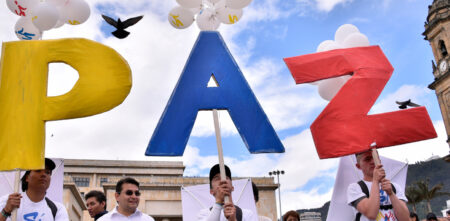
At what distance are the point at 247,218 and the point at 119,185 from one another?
155 centimetres

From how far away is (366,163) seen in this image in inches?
179

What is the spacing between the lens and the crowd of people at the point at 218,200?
148 inches

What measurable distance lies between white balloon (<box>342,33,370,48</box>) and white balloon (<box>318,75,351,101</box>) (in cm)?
44

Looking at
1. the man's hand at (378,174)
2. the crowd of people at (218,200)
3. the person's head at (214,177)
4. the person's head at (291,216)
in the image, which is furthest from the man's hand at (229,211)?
the person's head at (291,216)

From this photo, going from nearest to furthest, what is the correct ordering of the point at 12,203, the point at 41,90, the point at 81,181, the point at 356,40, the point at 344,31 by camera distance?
the point at 12,203
the point at 41,90
the point at 356,40
the point at 344,31
the point at 81,181

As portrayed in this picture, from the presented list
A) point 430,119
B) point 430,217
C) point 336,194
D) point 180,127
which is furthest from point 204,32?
point 430,217

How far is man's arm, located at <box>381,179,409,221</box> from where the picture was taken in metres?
4.05

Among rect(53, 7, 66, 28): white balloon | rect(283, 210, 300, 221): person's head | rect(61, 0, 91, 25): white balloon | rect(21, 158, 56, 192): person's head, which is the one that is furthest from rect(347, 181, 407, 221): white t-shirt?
rect(53, 7, 66, 28): white balloon

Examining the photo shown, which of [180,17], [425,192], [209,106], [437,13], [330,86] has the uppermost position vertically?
[437,13]

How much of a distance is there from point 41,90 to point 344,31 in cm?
410

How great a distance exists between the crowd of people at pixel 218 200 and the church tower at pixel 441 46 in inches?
1504

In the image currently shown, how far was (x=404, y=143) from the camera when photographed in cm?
460

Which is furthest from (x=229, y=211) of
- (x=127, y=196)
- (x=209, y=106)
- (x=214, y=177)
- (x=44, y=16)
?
(x=44, y=16)

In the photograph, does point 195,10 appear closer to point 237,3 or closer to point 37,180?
point 237,3
